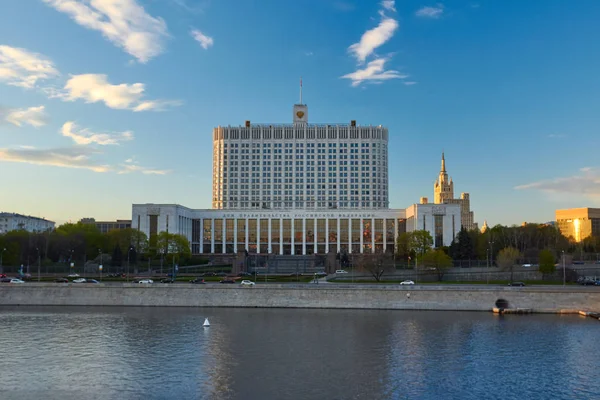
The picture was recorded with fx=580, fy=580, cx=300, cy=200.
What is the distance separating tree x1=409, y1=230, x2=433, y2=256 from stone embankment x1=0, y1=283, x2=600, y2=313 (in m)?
42.4

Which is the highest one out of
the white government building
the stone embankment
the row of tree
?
the white government building

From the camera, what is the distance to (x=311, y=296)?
72875mm

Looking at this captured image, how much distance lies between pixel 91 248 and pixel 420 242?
72.1 m

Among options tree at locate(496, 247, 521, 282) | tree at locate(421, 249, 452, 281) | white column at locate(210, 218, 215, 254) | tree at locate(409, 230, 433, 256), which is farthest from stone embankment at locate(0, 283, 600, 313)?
white column at locate(210, 218, 215, 254)

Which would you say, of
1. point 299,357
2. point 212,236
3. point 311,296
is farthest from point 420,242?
point 299,357

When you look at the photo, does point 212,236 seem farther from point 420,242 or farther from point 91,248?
point 420,242

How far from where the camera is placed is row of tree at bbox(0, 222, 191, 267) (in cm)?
10912

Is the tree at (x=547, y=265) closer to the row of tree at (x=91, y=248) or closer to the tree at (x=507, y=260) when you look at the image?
the tree at (x=507, y=260)

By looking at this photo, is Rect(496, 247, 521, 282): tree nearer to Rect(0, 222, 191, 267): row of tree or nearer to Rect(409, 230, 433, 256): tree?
Rect(409, 230, 433, 256): tree

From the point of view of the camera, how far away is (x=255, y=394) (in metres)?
33.6

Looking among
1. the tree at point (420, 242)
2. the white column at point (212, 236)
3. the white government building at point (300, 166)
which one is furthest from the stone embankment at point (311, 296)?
the white government building at point (300, 166)

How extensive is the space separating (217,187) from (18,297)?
344ft

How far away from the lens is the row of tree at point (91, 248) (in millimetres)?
109125

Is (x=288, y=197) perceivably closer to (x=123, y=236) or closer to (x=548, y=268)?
(x=123, y=236)
